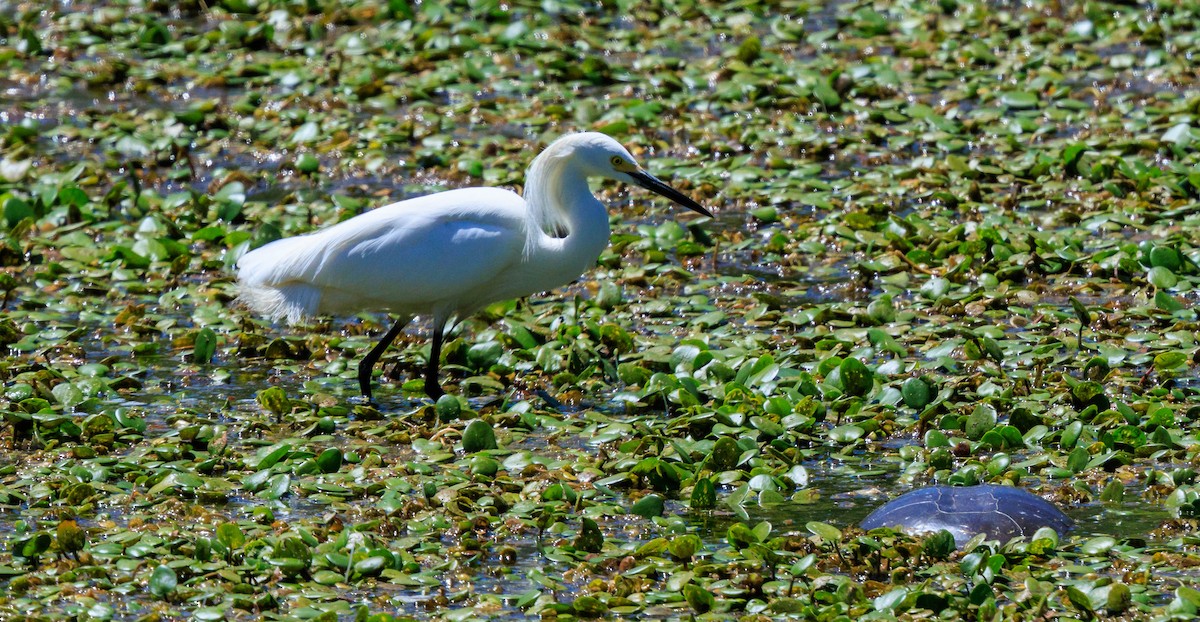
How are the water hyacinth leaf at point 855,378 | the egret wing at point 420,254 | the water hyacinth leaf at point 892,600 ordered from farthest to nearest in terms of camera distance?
the egret wing at point 420,254, the water hyacinth leaf at point 855,378, the water hyacinth leaf at point 892,600

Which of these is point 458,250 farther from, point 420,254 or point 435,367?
point 435,367

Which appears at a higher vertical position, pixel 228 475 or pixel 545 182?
pixel 545 182

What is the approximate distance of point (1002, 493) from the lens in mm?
5555

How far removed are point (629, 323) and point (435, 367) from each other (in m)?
1.21

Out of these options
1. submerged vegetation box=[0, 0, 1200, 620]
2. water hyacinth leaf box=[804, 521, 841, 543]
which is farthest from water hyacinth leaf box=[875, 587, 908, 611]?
water hyacinth leaf box=[804, 521, 841, 543]

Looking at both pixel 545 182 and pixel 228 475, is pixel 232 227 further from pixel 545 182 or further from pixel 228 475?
pixel 228 475

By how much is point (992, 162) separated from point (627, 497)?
4521 mm

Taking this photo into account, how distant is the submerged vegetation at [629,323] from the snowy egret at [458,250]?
1.13 feet

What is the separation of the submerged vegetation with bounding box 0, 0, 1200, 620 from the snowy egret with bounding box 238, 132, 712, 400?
1.13ft

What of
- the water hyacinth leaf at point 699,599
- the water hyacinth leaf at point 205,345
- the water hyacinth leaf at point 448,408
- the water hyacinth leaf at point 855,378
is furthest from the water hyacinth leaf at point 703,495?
the water hyacinth leaf at point 205,345

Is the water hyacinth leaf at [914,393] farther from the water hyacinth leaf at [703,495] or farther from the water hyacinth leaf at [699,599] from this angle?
the water hyacinth leaf at [699,599]

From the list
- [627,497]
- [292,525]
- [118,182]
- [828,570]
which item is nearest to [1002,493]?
[828,570]

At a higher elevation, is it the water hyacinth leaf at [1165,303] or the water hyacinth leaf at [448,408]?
the water hyacinth leaf at [448,408]

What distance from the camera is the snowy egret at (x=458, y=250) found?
7180 mm
